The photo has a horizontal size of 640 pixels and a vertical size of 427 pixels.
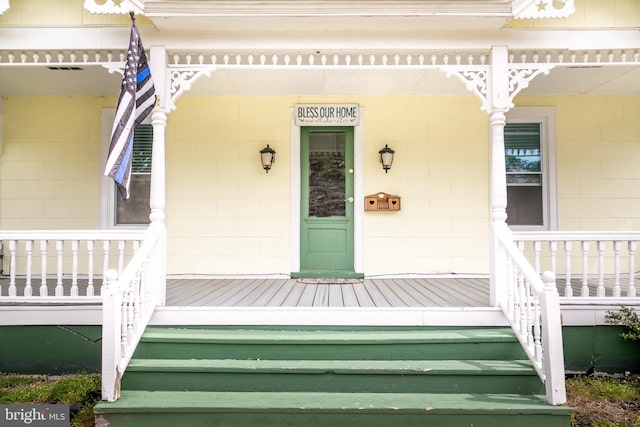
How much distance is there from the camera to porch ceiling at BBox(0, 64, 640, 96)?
4.55 metres

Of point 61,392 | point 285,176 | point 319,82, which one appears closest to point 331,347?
point 61,392

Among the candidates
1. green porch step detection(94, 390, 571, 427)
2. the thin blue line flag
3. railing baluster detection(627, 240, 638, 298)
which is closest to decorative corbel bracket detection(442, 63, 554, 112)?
railing baluster detection(627, 240, 638, 298)

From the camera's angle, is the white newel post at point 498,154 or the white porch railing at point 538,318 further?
the white newel post at point 498,154

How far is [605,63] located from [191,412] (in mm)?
5037

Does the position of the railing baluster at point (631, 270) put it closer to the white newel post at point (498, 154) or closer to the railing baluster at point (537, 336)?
the white newel post at point (498, 154)

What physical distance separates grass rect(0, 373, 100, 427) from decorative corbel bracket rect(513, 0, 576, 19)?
499 centimetres

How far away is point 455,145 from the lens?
5398 mm

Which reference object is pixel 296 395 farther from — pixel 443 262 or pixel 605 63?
pixel 605 63

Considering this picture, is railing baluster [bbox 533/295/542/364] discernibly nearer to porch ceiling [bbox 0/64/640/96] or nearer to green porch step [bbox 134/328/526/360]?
green porch step [bbox 134/328/526/360]

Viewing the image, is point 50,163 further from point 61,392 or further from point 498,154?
point 498,154

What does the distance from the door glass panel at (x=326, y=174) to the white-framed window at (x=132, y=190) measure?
227 cm

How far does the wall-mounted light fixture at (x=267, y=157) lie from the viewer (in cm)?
522

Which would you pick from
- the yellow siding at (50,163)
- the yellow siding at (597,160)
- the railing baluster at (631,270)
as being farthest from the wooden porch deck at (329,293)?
the yellow siding at (50,163)

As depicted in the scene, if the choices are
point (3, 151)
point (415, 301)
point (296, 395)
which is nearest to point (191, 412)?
point (296, 395)
